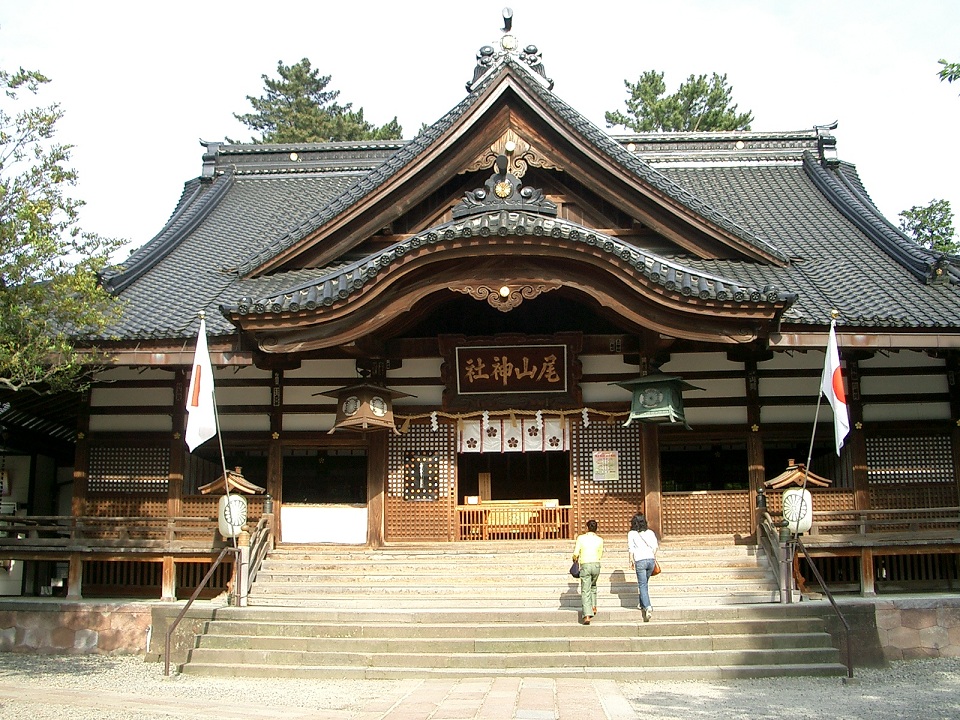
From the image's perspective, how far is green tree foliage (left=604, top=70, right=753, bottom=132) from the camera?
41.9 metres

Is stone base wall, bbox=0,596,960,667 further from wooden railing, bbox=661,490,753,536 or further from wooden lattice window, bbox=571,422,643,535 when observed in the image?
wooden lattice window, bbox=571,422,643,535

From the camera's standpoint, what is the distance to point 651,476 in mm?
15586

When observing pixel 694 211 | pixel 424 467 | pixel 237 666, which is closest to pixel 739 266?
pixel 694 211

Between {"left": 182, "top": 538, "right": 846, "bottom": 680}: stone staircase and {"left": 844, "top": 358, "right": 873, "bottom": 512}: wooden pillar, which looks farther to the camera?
{"left": 844, "top": 358, "right": 873, "bottom": 512}: wooden pillar

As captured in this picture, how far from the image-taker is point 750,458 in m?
15.6

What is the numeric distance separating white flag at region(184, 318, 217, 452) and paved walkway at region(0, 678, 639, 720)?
325 centimetres

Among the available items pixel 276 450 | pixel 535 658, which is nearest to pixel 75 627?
pixel 276 450

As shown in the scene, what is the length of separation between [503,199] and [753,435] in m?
5.51

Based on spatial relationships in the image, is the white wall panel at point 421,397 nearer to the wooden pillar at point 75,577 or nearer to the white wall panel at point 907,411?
the wooden pillar at point 75,577

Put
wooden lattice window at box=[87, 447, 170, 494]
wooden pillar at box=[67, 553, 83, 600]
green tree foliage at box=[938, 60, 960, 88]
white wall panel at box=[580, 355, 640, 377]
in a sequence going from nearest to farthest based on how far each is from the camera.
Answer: green tree foliage at box=[938, 60, 960, 88] → wooden pillar at box=[67, 553, 83, 600] → white wall panel at box=[580, 355, 640, 377] → wooden lattice window at box=[87, 447, 170, 494]

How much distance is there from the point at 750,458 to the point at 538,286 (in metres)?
4.51

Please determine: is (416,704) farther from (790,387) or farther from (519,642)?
(790,387)

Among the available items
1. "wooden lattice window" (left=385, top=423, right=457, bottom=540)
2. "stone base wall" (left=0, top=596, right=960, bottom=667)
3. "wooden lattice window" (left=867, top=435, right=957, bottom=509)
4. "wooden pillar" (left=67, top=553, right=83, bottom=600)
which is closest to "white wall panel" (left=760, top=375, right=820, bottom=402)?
"wooden lattice window" (left=867, top=435, right=957, bottom=509)

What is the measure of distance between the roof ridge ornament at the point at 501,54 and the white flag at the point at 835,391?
313 inches
